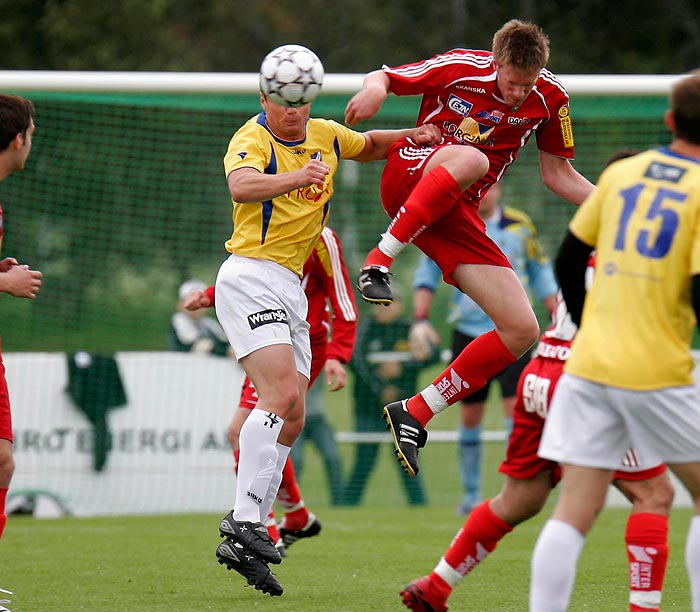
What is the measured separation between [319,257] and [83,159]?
5.33 m

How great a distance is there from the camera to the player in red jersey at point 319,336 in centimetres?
702

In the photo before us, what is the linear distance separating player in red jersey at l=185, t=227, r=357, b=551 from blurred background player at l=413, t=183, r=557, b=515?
7.72ft

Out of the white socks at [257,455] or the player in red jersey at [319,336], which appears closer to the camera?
the white socks at [257,455]

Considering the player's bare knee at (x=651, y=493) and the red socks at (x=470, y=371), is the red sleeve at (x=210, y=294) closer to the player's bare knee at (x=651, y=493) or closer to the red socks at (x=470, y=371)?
the red socks at (x=470, y=371)

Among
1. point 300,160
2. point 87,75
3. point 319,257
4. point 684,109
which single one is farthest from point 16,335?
point 684,109

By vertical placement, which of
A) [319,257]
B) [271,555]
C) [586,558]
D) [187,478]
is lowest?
[187,478]

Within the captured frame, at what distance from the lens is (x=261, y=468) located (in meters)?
5.62

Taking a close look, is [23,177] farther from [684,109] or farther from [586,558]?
[684,109]

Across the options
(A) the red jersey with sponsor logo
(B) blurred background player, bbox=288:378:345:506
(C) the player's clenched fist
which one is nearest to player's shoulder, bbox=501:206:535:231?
(B) blurred background player, bbox=288:378:345:506

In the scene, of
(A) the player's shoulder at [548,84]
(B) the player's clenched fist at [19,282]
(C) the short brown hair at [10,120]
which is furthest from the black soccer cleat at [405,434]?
(C) the short brown hair at [10,120]

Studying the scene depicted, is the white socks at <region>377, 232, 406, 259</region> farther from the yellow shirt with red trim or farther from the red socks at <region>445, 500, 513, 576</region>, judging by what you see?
the red socks at <region>445, 500, 513, 576</region>

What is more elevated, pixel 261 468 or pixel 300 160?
pixel 300 160

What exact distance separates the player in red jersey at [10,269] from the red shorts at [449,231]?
1760 millimetres

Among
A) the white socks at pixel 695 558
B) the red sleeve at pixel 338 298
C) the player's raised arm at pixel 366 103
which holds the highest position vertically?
the player's raised arm at pixel 366 103
